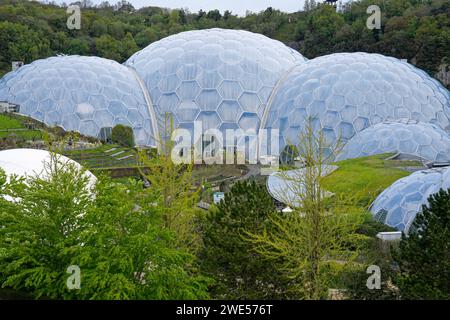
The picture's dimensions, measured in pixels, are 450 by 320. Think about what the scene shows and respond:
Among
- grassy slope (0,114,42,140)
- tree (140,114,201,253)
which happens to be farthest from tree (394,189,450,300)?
grassy slope (0,114,42,140)

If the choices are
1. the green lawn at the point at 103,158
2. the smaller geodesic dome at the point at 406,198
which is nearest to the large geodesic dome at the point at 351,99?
the green lawn at the point at 103,158

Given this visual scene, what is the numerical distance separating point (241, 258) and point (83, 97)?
31453 millimetres

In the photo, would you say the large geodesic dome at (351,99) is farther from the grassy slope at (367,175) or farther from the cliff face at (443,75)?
the cliff face at (443,75)

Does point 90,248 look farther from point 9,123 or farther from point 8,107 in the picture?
point 8,107

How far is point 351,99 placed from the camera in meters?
40.4

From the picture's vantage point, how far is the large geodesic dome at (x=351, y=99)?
39.9 meters

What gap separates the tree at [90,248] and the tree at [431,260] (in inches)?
159

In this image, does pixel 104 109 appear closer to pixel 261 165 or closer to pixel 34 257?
pixel 261 165

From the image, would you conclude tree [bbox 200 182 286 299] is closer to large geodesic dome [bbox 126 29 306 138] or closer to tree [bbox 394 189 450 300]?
tree [bbox 394 189 450 300]

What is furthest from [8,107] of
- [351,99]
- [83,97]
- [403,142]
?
[403,142]

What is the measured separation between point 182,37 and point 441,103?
61.1 ft

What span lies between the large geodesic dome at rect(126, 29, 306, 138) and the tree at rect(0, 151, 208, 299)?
28.3m

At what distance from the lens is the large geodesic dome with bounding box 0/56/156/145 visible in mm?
42438
